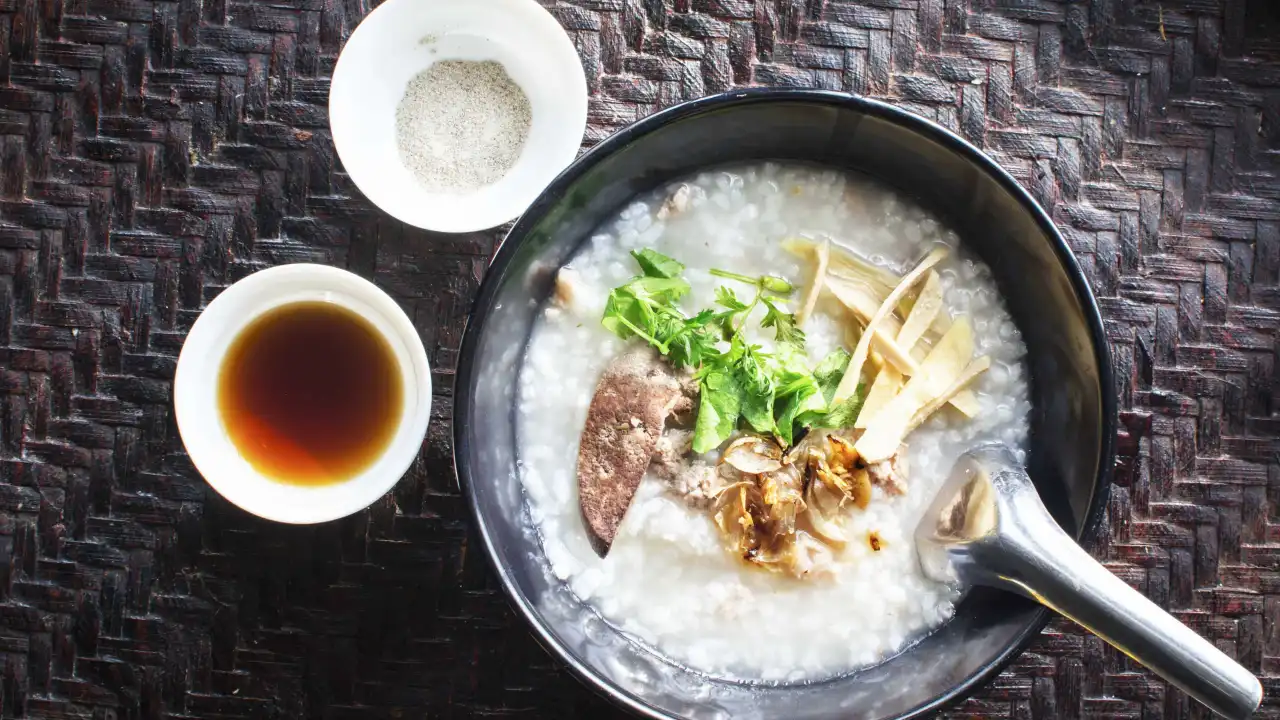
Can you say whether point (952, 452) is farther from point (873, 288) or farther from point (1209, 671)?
point (1209, 671)

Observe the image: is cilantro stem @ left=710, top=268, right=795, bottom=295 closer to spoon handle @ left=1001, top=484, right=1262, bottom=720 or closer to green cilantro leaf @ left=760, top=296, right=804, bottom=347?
green cilantro leaf @ left=760, top=296, right=804, bottom=347

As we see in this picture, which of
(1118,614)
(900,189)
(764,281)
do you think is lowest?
(1118,614)

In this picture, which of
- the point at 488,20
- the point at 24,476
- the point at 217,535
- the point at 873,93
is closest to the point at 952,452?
the point at 873,93

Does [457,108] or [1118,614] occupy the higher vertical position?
[457,108]

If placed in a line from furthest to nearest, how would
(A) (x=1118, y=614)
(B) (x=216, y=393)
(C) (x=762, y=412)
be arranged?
(B) (x=216, y=393)
(C) (x=762, y=412)
(A) (x=1118, y=614)

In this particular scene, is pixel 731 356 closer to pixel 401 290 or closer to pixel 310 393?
pixel 401 290

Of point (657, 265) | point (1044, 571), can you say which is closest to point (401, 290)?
point (657, 265)

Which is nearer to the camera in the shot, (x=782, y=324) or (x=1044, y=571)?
(x=1044, y=571)

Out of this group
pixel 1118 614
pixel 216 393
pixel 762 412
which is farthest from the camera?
pixel 216 393
